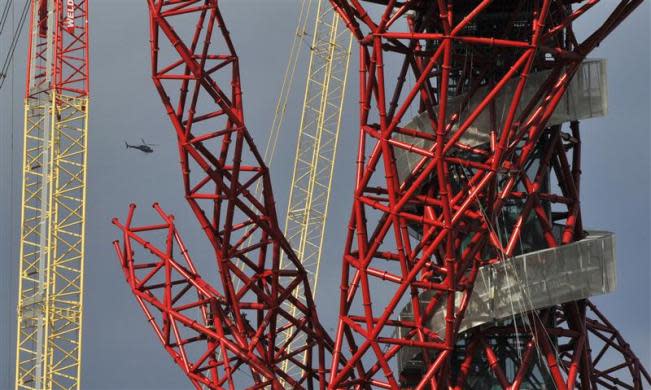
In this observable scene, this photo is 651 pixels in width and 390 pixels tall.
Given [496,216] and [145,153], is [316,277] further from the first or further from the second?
[496,216]

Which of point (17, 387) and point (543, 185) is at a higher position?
point (543, 185)

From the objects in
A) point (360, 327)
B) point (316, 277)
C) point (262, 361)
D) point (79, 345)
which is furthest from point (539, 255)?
point (316, 277)

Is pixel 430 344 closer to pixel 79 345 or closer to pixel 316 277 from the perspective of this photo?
pixel 79 345

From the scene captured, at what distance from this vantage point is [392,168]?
8488 centimetres

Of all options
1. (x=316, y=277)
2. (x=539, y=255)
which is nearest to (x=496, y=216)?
(x=539, y=255)

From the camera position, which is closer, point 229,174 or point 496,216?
point 496,216

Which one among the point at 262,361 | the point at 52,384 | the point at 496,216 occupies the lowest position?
the point at 52,384

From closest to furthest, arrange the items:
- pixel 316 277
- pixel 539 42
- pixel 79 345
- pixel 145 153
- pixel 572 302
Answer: pixel 539 42 < pixel 572 302 < pixel 79 345 < pixel 316 277 < pixel 145 153

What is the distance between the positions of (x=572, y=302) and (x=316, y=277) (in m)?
69.2

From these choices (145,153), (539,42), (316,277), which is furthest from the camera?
(145,153)

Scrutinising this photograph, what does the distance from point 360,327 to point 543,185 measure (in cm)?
1135

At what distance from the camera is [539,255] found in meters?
87.1

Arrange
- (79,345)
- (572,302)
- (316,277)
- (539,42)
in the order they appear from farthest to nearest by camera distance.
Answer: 1. (316,277)
2. (79,345)
3. (572,302)
4. (539,42)

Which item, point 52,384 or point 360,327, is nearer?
point 360,327
